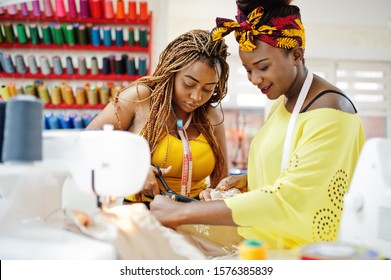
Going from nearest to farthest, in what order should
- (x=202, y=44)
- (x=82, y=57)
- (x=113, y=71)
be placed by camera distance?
(x=202, y=44), (x=82, y=57), (x=113, y=71)

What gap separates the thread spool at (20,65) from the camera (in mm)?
A: 1650

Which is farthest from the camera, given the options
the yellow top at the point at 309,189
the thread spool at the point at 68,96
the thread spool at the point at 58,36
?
the thread spool at the point at 58,36

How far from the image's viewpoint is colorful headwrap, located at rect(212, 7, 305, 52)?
1148 millimetres

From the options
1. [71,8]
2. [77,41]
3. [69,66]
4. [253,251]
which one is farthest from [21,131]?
[71,8]

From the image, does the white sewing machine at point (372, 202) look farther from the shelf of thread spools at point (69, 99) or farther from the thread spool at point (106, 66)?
the thread spool at point (106, 66)

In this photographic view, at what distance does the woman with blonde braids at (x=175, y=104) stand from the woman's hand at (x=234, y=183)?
0.12 meters

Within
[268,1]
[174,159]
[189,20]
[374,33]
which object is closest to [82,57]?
[189,20]

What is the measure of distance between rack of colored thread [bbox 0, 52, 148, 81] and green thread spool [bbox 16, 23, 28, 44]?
128 mm

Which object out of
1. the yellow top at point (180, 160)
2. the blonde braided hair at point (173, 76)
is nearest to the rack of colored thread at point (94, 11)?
the blonde braided hair at point (173, 76)

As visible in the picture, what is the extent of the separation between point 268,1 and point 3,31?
1286mm

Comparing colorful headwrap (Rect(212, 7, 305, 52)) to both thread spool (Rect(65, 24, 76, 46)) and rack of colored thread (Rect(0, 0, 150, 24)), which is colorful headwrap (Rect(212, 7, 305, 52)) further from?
rack of colored thread (Rect(0, 0, 150, 24))

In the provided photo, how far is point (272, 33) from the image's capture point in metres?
1.14

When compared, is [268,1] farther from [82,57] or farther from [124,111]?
[82,57]

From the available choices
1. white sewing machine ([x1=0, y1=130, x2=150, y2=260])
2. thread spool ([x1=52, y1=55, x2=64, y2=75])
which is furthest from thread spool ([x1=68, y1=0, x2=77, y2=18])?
white sewing machine ([x1=0, y1=130, x2=150, y2=260])
